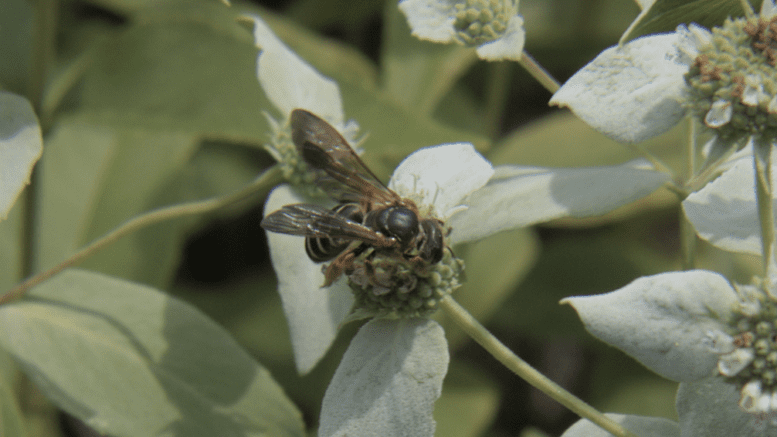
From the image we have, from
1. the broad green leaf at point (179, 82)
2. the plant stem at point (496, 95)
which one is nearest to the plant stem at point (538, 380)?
the broad green leaf at point (179, 82)

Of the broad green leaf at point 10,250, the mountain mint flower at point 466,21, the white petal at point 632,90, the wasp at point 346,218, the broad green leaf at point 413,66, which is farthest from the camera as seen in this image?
the broad green leaf at point 413,66

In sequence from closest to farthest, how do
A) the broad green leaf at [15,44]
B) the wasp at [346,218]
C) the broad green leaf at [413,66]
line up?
the wasp at [346,218] → the broad green leaf at [15,44] → the broad green leaf at [413,66]

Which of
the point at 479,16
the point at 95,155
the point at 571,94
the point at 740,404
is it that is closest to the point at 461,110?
the point at 95,155

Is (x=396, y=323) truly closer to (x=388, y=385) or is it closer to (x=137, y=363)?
→ (x=388, y=385)

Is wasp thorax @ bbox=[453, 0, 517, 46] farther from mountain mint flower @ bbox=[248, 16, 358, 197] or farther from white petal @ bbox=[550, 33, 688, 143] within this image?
mountain mint flower @ bbox=[248, 16, 358, 197]

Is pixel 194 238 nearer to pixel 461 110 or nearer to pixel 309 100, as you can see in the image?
pixel 461 110

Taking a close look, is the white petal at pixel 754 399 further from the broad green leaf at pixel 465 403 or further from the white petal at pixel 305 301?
the broad green leaf at pixel 465 403
